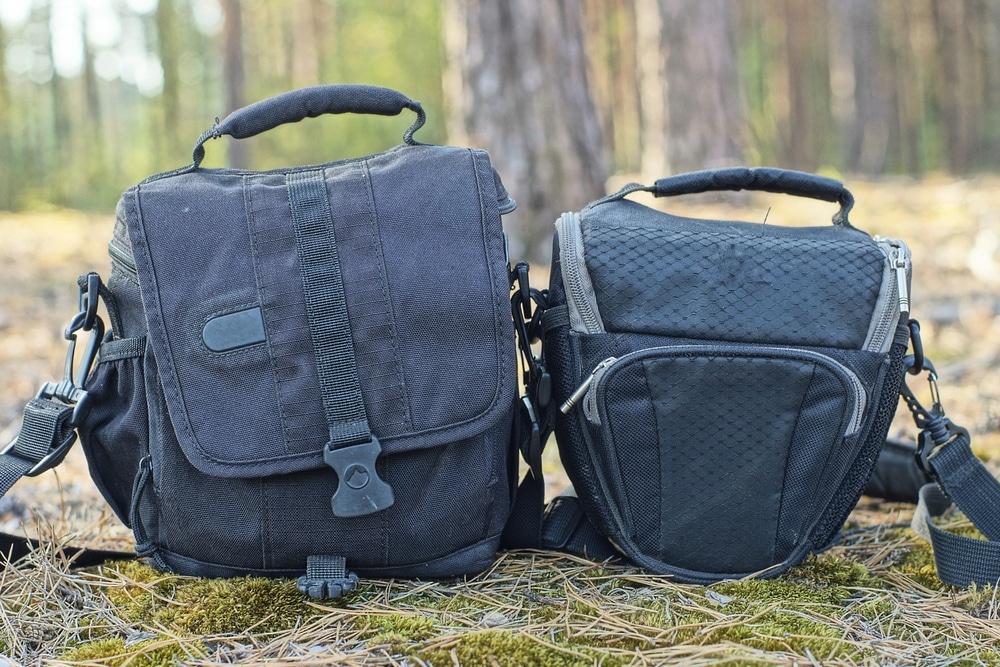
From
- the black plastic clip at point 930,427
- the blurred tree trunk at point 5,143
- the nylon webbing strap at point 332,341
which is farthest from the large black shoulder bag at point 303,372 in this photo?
the blurred tree trunk at point 5,143

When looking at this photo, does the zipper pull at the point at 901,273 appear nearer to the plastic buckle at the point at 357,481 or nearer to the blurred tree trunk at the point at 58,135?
the plastic buckle at the point at 357,481

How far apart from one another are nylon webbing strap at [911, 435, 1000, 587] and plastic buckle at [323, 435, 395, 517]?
3.43ft

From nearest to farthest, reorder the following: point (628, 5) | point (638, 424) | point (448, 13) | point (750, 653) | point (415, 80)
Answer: point (750, 653) < point (638, 424) < point (448, 13) < point (628, 5) < point (415, 80)

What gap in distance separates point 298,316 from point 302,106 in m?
0.44

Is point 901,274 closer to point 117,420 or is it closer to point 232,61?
point 117,420

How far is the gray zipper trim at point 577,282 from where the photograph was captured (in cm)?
151

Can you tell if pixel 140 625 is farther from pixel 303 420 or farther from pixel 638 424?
pixel 638 424

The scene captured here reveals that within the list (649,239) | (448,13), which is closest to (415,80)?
(448,13)

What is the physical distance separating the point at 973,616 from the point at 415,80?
58.5 ft

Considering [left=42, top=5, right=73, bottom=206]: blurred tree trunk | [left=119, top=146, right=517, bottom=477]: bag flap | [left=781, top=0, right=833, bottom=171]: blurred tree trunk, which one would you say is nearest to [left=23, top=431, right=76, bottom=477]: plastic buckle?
[left=119, top=146, right=517, bottom=477]: bag flap

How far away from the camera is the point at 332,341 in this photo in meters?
1.37

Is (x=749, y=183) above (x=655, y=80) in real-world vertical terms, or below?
below

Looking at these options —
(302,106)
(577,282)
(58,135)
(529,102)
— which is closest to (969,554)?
(577,282)

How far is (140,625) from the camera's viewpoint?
4.49 ft
